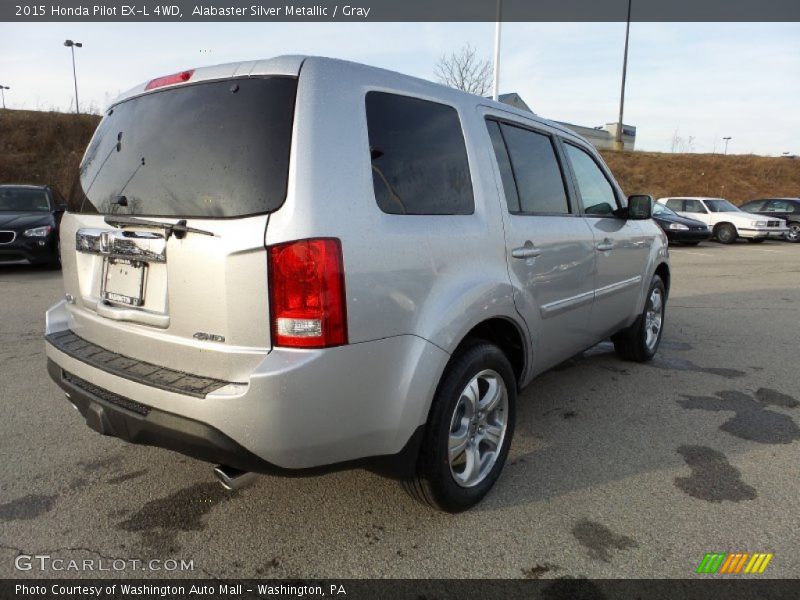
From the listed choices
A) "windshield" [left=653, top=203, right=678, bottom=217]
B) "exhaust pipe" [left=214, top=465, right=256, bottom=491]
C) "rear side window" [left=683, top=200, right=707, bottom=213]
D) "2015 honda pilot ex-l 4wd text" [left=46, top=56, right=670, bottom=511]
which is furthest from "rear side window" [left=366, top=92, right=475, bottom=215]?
"rear side window" [left=683, top=200, right=707, bottom=213]

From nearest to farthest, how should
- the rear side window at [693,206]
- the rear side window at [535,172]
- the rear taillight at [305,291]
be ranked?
the rear taillight at [305,291]
the rear side window at [535,172]
the rear side window at [693,206]

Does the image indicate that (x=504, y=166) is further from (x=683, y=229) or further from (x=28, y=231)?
(x=683, y=229)

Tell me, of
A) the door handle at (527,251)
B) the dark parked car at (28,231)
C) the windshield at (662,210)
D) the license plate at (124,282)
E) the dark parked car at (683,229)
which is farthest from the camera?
the windshield at (662,210)

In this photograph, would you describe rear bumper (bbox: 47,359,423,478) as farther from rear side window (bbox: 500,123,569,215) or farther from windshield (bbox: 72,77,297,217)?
rear side window (bbox: 500,123,569,215)

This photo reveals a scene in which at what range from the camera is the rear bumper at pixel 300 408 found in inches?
75.5

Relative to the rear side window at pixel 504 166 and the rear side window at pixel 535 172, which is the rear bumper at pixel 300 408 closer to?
the rear side window at pixel 504 166

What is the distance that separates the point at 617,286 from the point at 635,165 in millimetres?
41835

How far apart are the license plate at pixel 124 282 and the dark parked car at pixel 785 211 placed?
77.3 feet

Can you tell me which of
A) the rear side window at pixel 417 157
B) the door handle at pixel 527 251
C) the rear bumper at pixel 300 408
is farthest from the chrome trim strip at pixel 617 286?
the rear bumper at pixel 300 408

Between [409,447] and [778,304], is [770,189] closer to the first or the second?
[778,304]

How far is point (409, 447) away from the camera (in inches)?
88.4

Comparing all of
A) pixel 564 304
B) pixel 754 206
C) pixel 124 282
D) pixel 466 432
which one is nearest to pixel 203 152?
pixel 124 282

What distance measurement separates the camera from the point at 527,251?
2953 mm

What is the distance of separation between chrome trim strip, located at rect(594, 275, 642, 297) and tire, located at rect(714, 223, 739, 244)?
18.0 m
